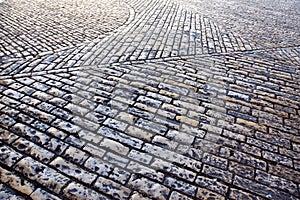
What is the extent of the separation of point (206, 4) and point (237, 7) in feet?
3.90

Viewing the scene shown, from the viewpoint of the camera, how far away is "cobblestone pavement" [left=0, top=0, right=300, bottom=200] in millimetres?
2676

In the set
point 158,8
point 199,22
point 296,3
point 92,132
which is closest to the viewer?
point 92,132

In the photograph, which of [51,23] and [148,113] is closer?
[148,113]

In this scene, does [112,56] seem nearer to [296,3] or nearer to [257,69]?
[257,69]

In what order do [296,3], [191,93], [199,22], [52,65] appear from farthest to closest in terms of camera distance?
[296,3] < [199,22] < [52,65] < [191,93]

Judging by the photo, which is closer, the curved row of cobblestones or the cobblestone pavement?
the cobblestone pavement

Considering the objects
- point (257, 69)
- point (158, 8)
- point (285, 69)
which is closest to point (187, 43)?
point (257, 69)

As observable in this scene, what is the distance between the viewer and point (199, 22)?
25.1 feet

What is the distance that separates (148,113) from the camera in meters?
3.65

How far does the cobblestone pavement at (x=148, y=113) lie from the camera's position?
8.78 feet

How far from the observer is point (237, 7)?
10102 mm

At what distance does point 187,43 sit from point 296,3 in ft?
27.8

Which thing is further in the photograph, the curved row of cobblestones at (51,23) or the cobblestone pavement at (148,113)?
the curved row of cobblestones at (51,23)

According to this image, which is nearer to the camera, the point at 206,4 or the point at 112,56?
the point at 112,56
